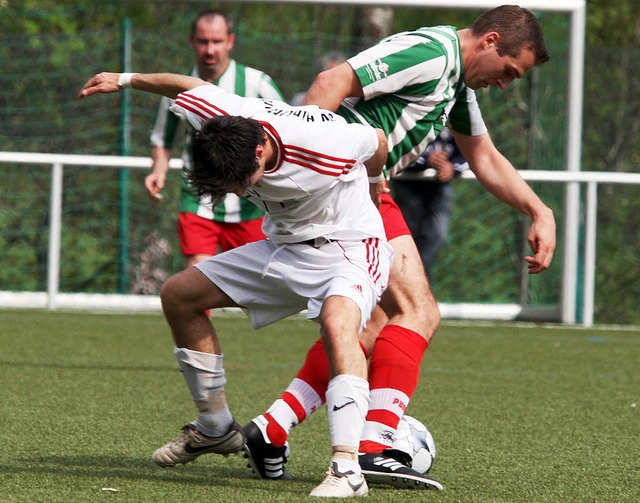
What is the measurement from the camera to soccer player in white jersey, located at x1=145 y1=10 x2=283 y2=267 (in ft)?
23.7

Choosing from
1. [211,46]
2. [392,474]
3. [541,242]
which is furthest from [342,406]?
[211,46]

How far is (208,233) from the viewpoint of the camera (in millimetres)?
7305

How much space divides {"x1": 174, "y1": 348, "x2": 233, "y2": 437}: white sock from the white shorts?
216mm

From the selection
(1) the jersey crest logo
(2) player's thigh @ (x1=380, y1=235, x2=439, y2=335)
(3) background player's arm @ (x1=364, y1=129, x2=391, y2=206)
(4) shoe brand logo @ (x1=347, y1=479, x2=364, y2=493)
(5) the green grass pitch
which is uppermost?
(1) the jersey crest logo

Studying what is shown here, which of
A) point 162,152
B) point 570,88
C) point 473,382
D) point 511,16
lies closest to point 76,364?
point 162,152

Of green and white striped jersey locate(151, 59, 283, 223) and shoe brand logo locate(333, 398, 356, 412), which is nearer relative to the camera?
shoe brand logo locate(333, 398, 356, 412)

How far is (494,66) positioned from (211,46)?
9.26 feet

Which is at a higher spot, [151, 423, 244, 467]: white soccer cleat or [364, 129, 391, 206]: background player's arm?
[364, 129, 391, 206]: background player's arm

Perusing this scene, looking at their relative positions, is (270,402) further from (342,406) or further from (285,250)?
(342,406)

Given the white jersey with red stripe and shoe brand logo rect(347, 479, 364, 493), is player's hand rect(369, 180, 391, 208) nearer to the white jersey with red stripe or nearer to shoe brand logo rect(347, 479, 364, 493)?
the white jersey with red stripe

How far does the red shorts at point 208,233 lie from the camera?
23.9 feet

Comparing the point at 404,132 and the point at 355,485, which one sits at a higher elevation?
the point at 404,132

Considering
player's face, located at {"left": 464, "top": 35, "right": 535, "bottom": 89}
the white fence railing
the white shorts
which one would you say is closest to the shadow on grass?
the white shorts

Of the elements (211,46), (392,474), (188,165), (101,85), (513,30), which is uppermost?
(211,46)
